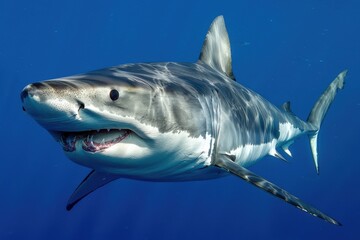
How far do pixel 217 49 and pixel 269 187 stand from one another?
2795 mm

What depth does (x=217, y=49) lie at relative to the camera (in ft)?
17.6

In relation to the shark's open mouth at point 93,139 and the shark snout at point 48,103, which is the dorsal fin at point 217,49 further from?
the shark snout at point 48,103

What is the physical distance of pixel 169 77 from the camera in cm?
311

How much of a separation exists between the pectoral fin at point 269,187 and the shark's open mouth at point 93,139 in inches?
51.0

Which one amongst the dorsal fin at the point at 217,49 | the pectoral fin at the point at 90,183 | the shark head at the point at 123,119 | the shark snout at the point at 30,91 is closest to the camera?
the shark snout at the point at 30,91

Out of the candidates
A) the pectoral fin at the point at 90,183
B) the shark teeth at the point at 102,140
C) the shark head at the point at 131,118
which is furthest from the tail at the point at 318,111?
the shark teeth at the point at 102,140

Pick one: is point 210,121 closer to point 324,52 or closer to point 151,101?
point 151,101

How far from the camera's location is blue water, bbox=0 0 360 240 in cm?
3222

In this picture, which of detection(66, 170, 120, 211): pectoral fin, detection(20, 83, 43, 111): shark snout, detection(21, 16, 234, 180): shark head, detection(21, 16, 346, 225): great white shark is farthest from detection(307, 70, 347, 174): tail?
detection(20, 83, 43, 111): shark snout

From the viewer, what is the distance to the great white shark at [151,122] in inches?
75.5

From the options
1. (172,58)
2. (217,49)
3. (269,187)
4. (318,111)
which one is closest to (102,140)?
(269,187)

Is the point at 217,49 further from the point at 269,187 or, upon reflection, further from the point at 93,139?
the point at 93,139

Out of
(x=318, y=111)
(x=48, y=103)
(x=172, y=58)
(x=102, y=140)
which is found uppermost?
(x=172, y=58)

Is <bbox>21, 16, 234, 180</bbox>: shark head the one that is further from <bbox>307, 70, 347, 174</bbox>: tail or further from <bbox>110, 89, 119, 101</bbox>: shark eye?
<bbox>307, 70, 347, 174</bbox>: tail
